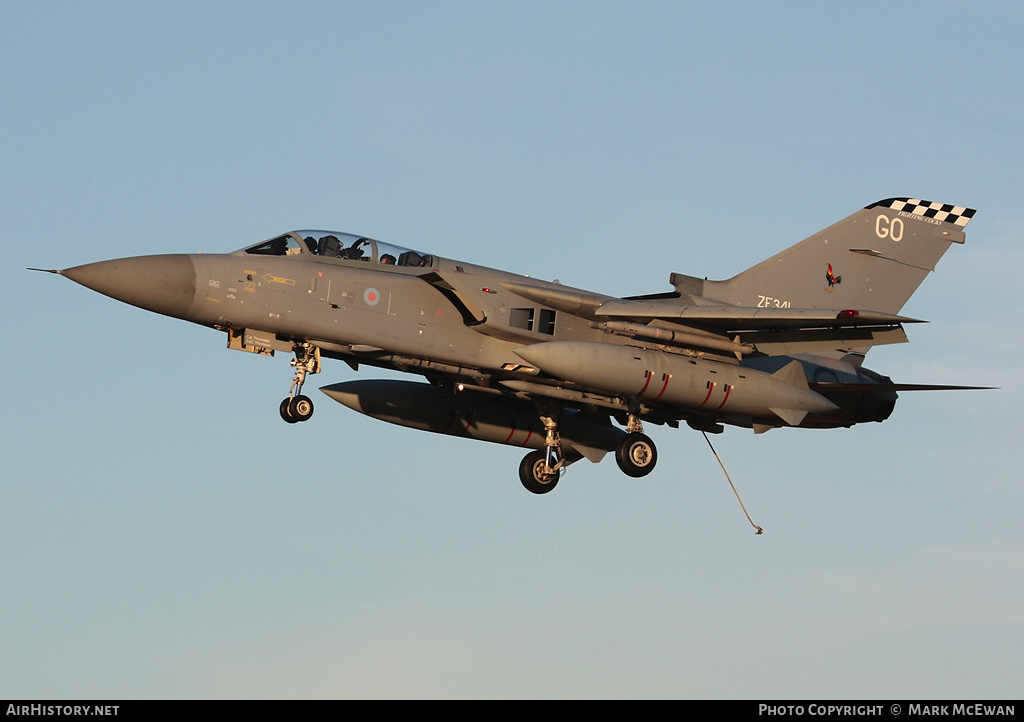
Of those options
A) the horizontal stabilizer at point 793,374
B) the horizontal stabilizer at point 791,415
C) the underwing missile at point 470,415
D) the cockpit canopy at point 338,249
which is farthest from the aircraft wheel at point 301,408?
the horizontal stabilizer at point 793,374

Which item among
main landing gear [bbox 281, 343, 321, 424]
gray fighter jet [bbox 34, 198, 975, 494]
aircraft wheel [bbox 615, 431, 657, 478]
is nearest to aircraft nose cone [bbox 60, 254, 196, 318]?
gray fighter jet [bbox 34, 198, 975, 494]

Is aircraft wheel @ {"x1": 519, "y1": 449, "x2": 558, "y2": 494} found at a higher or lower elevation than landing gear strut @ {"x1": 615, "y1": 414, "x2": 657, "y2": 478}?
lower

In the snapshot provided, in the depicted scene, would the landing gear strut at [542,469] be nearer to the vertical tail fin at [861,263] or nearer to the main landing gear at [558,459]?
the main landing gear at [558,459]

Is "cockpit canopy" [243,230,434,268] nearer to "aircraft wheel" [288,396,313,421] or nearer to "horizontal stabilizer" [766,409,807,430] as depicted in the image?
"aircraft wheel" [288,396,313,421]

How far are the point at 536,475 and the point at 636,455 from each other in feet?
7.73

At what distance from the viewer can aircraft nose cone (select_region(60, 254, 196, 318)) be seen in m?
19.0

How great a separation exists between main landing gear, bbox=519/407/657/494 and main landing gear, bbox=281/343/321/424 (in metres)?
4.72

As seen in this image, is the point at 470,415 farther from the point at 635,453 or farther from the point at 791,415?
the point at 791,415

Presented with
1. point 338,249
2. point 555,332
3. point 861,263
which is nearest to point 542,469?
point 555,332

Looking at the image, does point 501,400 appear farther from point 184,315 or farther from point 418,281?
point 184,315

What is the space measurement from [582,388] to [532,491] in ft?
12.3

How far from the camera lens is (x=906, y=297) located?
80.7ft
